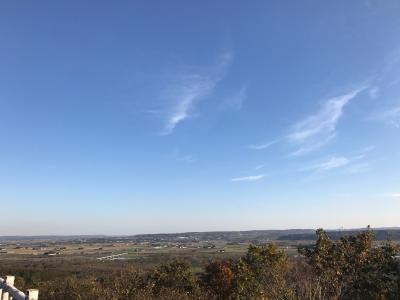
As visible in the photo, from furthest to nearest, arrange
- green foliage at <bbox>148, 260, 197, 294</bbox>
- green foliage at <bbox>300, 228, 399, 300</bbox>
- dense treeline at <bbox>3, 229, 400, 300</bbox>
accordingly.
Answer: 1. green foliage at <bbox>148, 260, 197, 294</bbox>
2. green foliage at <bbox>300, 228, 399, 300</bbox>
3. dense treeline at <bbox>3, 229, 400, 300</bbox>

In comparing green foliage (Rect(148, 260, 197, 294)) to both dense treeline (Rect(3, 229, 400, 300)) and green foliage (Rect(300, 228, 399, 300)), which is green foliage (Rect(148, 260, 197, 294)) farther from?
green foliage (Rect(300, 228, 399, 300))

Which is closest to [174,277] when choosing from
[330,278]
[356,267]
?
[356,267]

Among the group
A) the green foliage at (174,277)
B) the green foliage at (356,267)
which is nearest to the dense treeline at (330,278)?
the green foliage at (356,267)

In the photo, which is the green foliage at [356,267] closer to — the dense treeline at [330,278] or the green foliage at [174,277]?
the dense treeline at [330,278]

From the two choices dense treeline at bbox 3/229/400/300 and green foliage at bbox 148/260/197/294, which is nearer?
dense treeline at bbox 3/229/400/300

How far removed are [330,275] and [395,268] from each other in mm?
8919

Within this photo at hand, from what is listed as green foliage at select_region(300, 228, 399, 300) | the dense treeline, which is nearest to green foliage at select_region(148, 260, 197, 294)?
the dense treeline

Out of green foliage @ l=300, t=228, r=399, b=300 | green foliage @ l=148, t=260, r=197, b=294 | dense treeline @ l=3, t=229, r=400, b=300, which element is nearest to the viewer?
dense treeline @ l=3, t=229, r=400, b=300

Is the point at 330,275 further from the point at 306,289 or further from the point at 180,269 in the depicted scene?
the point at 180,269

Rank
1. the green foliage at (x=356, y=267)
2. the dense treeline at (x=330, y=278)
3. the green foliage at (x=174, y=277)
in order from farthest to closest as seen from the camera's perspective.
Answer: the green foliage at (x=174, y=277)
the green foliage at (x=356, y=267)
the dense treeline at (x=330, y=278)

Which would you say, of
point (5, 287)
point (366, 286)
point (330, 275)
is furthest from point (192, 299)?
point (5, 287)

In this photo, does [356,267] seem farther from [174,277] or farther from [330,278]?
[174,277]

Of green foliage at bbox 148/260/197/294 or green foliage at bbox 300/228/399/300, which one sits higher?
green foliage at bbox 300/228/399/300

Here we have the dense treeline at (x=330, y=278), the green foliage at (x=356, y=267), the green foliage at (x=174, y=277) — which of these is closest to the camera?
the dense treeline at (x=330, y=278)
